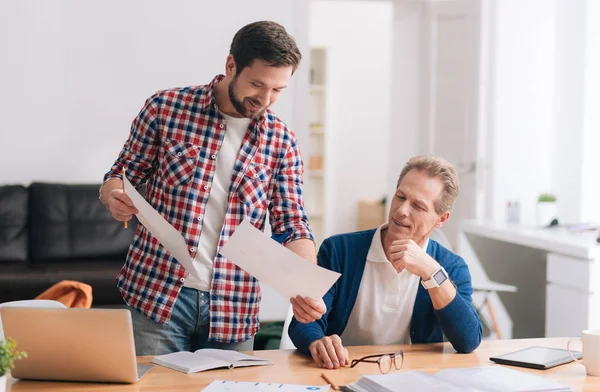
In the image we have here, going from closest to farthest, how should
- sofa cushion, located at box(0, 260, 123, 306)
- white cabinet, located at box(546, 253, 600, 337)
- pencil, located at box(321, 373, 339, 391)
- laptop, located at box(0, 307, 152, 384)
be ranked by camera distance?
laptop, located at box(0, 307, 152, 384) → pencil, located at box(321, 373, 339, 391) → white cabinet, located at box(546, 253, 600, 337) → sofa cushion, located at box(0, 260, 123, 306)

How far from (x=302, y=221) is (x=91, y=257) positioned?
2799 millimetres

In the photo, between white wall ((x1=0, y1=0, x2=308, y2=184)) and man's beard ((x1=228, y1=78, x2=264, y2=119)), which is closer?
man's beard ((x1=228, y1=78, x2=264, y2=119))

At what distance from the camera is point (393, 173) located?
6.39m

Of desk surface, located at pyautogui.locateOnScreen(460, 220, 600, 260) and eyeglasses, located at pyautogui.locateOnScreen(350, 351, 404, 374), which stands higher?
eyeglasses, located at pyautogui.locateOnScreen(350, 351, 404, 374)

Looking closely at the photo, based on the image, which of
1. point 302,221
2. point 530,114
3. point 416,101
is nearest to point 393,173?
point 416,101

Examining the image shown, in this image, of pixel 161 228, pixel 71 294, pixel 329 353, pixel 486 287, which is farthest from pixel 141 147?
pixel 486 287

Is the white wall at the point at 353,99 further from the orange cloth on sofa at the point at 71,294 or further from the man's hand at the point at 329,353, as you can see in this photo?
the man's hand at the point at 329,353

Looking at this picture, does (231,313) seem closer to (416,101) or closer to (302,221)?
(302,221)

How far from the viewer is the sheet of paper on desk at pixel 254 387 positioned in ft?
5.45

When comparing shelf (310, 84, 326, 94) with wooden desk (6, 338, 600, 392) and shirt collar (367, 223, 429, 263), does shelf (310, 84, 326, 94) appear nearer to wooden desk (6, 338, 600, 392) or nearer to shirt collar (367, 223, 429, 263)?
shirt collar (367, 223, 429, 263)

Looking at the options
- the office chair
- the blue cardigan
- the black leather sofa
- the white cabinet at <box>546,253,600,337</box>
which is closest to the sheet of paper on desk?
the blue cardigan

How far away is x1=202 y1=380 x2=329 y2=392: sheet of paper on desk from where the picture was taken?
65.4 inches

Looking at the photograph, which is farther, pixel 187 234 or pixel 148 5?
pixel 148 5

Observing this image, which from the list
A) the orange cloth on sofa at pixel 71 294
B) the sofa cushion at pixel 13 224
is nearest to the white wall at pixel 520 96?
the sofa cushion at pixel 13 224
